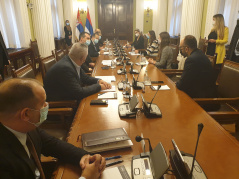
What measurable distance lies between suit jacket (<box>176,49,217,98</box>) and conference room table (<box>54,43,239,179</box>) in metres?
0.43

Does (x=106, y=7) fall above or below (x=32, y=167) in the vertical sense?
above

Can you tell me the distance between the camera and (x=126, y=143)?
1.17m

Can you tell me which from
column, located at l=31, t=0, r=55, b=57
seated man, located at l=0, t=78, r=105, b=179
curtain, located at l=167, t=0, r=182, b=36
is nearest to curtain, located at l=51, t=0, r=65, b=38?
column, located at l=31, t=0, r=55, b=57

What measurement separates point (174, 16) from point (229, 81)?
319 inches

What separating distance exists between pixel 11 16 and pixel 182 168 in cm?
559

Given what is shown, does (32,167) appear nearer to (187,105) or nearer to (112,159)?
(112,159)

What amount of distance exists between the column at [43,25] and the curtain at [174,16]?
18.4ft

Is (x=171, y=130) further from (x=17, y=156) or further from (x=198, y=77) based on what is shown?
(x=198, y=77)

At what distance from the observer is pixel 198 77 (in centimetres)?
236

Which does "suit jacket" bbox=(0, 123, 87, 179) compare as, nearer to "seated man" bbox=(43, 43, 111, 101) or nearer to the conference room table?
the conference room table

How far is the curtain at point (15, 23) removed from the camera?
193 inches

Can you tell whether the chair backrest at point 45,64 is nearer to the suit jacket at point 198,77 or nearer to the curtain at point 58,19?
the suit jacket at point 198,77

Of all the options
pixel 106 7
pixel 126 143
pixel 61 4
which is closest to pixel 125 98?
pixel 126 143

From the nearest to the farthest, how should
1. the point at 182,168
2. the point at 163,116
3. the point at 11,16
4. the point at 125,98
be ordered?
the point at 182,168 < the point at 163,116 < the point at 125,98 < the point at 11,16
